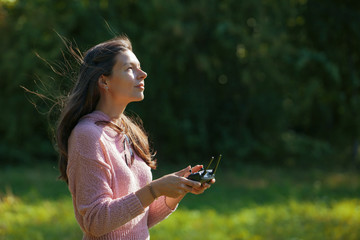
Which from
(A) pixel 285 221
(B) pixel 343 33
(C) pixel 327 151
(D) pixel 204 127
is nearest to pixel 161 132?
(D) pixel 204 127

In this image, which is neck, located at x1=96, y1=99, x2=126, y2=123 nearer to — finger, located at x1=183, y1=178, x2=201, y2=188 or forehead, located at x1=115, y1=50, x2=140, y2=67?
forehead, located at x1=115, y1=50, x2=140, y2=67

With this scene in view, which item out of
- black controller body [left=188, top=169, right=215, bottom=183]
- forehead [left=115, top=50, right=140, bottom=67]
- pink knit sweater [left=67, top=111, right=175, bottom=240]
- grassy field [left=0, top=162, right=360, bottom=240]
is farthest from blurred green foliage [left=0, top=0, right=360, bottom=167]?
black controller body [left=188, top=169, right=215, bottom=183]

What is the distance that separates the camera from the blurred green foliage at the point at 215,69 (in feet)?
35.2

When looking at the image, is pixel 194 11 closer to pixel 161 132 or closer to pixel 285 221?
pixel 161 132

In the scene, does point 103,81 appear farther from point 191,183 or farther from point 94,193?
point 191,183

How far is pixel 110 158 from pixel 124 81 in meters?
0.35

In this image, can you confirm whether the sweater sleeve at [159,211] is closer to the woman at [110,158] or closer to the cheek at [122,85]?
the woman at [110,158]

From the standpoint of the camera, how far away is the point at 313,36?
11.7 meters

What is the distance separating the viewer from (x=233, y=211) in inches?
261

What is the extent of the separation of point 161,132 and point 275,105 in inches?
124

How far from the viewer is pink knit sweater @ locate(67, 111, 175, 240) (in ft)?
5.53

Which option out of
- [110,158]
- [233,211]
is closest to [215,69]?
[233,211]

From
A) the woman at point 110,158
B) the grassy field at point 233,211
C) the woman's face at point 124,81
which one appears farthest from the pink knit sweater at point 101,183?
the grassy field at point 233,211

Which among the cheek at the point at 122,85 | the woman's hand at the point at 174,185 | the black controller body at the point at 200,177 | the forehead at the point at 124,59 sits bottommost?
the woman's hand at the point at 174,185
